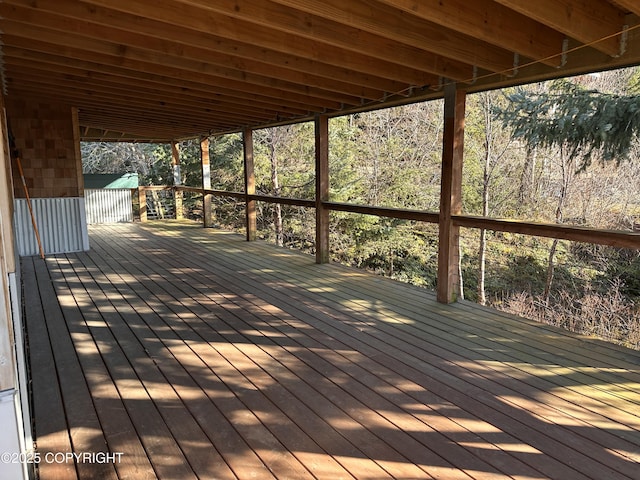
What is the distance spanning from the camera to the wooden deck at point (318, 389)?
201 centimetres

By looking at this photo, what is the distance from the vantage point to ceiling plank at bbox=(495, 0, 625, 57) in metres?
2.39

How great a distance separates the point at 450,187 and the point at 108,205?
10.3 m

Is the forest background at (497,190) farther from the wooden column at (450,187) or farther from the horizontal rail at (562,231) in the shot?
the horizontal rail at (562,231)

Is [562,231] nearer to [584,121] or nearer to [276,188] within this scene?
[584,121]

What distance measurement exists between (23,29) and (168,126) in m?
6.18

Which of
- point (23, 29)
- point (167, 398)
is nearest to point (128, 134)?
point (23, 29)

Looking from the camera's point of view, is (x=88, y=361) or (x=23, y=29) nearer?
(x=88, y=361)

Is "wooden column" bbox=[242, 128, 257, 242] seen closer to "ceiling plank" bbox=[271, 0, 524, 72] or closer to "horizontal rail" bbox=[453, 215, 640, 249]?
"horizontal rail" bbox=[453, 215, 640, 249]

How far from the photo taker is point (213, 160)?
1570 centimetres

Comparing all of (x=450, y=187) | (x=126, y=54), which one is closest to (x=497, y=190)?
(x=450, y=187)

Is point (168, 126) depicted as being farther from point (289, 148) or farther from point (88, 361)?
point (88, 361)

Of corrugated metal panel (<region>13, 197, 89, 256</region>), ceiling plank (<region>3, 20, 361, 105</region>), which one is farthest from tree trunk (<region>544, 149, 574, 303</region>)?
corrugated metal panel (<region>13, 197, 89, 256</region>)

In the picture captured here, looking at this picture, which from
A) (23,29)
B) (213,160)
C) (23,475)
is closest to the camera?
(23,475)

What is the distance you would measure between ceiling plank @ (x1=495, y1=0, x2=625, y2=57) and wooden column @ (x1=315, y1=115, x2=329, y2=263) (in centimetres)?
388
